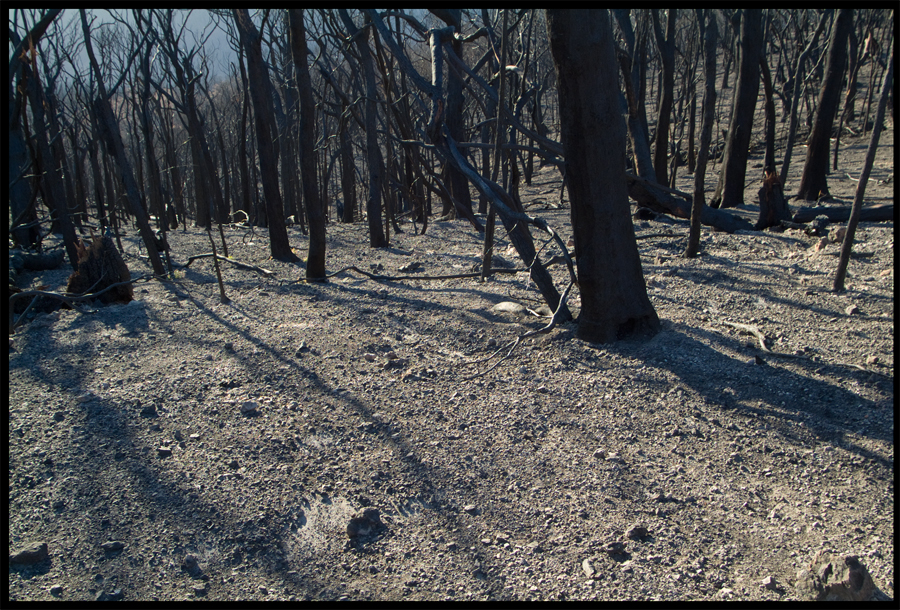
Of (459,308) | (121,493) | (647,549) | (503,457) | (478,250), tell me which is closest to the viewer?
(647,549)

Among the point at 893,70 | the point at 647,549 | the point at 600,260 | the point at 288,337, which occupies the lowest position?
the point at 647,549

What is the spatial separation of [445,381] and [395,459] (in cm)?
85

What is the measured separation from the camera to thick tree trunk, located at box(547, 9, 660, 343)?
132 inches

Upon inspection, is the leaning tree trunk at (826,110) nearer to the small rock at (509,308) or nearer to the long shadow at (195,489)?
the small rock at (509,308)

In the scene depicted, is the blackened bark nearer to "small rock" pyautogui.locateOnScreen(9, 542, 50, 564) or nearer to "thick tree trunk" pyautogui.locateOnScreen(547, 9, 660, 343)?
"thick tree trunk" pyautogui.locateOnScreen(547, 9, 660, 343)

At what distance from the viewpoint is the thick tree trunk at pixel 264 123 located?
19.4 feet

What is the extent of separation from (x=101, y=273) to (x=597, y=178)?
456 cm

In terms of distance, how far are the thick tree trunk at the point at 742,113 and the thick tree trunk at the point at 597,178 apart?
19.0ft

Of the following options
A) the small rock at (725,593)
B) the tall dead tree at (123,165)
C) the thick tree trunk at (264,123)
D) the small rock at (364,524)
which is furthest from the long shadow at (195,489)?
the thick tree trunk at (264,123)

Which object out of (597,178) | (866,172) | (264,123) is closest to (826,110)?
(866,172)

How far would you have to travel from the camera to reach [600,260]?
3637 millimetres

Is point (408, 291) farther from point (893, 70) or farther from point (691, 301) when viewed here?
point (893, 70)

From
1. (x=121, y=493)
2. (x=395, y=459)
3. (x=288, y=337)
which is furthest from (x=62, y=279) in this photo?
(x=395, y=459)

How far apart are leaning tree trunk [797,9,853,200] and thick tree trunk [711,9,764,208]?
42.1 inches
